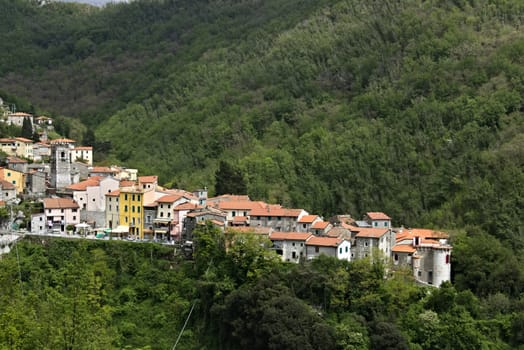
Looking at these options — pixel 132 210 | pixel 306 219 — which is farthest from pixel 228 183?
pixel 306 219

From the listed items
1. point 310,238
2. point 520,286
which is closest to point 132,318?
point 310,238

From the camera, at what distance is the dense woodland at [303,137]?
1805 inches

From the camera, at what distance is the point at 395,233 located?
5178 cm

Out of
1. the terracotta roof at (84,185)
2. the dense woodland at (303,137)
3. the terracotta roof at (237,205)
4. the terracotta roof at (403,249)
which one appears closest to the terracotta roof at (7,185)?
the terracotta roof at (84,185)

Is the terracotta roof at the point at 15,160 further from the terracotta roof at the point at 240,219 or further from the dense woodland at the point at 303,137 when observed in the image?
the terracotta roof at the point at 240,219

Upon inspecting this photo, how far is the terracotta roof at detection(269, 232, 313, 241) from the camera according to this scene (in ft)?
162

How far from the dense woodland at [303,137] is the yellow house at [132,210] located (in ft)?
11.3

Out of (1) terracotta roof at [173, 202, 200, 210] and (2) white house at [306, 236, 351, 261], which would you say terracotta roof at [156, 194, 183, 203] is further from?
(2) white house at [306, 236, 351, 261]

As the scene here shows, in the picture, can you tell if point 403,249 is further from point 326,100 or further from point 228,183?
point 326,100

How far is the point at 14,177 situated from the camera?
60625 millimetres

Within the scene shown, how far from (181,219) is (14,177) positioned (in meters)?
14.5

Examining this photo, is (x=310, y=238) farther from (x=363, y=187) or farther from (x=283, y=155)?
(x=283, y=155)

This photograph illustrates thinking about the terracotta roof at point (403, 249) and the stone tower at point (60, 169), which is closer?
the terracotta roof at point (403, 249)

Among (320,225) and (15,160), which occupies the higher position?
(15,160)
